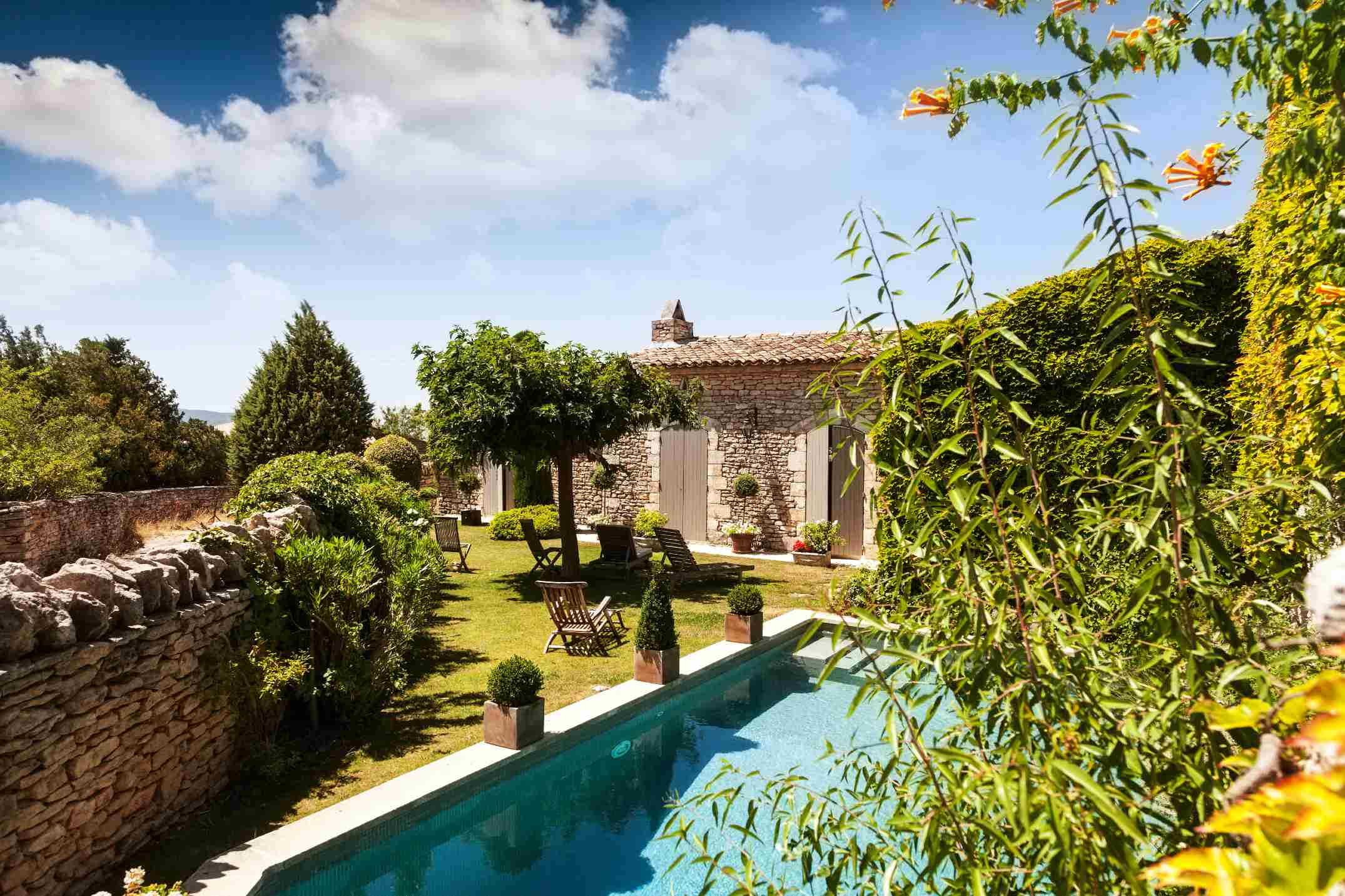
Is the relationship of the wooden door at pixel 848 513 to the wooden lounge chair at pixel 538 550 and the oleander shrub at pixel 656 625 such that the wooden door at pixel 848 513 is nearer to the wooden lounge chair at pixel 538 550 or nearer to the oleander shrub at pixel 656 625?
the wooden lounge chair at pixel 538 550

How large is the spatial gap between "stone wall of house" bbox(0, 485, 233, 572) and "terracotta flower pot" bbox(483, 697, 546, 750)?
7.83m

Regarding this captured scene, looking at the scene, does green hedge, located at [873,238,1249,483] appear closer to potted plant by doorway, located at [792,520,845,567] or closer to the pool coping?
Result: the pool coping

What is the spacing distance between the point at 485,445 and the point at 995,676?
1056 cm

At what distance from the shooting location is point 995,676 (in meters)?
1.45

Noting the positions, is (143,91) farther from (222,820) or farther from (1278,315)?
(1278,315)

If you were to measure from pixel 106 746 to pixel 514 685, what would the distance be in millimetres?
2472

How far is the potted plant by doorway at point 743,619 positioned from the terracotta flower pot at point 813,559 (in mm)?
5286

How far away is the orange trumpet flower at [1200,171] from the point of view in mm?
3158

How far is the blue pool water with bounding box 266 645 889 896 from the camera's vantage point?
173 inches

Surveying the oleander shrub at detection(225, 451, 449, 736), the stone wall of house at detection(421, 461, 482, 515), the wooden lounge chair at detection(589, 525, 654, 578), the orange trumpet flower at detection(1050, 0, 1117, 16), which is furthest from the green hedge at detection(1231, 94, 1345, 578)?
the stone wall of house at detection(421, 461, 482, 515)

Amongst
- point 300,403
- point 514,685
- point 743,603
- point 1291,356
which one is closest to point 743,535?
point 743,603

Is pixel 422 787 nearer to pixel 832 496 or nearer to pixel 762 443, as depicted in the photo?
pixel 832 496

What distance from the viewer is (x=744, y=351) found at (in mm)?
15617

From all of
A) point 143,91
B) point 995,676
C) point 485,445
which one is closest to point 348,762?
point 995,676
